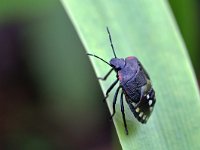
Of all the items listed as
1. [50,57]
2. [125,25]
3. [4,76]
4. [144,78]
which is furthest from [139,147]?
[4,76]

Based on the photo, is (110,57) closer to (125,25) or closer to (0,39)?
(125,25)

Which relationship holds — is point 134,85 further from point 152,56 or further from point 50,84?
point 50,84

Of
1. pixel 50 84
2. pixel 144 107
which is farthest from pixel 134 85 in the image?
pixel 50 84

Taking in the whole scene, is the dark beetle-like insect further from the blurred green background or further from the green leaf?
the blurred green background

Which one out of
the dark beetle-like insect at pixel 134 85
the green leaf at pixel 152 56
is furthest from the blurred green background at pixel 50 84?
the dark beetle-like insect at pixel 134 85

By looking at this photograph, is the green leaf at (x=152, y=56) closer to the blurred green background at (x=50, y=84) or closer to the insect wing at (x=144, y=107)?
the insect wing at (x=144, y=107)

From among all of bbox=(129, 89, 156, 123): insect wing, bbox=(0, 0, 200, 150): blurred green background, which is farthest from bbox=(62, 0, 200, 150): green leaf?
bbox=(0, 0, 200, 150): blurred green background
